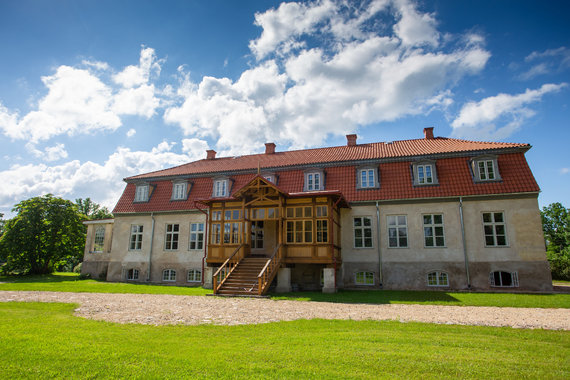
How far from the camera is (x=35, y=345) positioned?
21.5 ft

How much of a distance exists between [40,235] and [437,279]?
98.4 feet

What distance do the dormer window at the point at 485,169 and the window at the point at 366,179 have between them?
5292mm

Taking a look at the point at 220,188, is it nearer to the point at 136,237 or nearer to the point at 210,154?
the point at 136,237

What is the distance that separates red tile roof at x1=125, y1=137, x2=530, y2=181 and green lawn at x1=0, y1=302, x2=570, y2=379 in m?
12.8

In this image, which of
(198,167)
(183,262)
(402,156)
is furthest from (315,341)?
(198,167)

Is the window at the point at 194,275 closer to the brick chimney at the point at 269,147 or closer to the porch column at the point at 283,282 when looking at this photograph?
the porch column at the point at 283,282

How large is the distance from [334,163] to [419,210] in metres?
5.76

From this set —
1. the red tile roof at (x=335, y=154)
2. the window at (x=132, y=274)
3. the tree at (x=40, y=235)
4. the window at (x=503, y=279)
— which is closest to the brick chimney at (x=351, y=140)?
the red tile roof at (x=335, y=154)

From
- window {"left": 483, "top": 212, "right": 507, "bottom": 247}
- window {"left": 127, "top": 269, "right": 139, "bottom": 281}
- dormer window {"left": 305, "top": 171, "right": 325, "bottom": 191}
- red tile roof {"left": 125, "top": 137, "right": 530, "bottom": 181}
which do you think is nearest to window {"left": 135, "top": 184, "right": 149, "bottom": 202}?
red tile roof {"left": 125, "top": 137, "right": 530, "bottom": 181}

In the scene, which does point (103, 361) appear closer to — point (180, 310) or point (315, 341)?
point (315, 341)

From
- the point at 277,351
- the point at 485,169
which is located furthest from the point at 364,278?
the point at 277,351

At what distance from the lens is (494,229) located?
18.5 metres

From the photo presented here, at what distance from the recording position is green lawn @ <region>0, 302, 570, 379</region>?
534 centimetres

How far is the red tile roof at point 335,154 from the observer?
20797 millimetres
